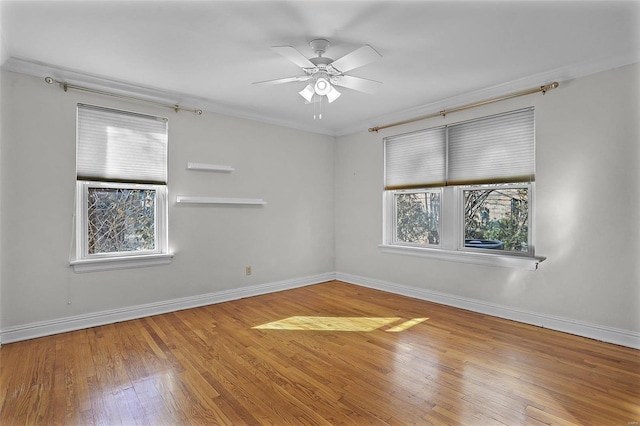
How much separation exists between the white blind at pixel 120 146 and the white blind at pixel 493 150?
137 inches

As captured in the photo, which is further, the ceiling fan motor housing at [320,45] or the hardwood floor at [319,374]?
the ceiling fan motor housing at [320,45]

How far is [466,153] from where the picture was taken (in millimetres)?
3873

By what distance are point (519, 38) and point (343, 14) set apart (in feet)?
4.68

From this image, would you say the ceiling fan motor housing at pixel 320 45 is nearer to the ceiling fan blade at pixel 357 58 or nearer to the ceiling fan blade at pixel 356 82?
the ceiling fan blade at pixel 357 58

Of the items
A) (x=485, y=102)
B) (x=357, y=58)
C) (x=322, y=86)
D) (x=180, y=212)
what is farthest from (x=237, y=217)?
(x=485, y=102)

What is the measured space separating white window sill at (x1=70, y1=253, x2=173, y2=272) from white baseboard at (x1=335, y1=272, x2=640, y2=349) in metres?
2.96

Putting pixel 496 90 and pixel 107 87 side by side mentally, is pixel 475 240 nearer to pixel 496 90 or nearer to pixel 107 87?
pixel 496 90

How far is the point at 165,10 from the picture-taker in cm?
215

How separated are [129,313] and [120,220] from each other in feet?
3.34

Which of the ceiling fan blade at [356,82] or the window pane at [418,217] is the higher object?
the ceiling fan blade at [356,82]

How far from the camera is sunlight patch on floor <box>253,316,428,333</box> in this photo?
10.7 feet

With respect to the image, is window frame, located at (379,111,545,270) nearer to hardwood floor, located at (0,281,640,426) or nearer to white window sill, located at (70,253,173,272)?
hardwood floor, located at (0,281,640,426)

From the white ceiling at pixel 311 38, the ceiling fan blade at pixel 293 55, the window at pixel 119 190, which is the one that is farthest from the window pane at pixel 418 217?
the window at pixel 119 190

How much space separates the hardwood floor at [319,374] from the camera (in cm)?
189
